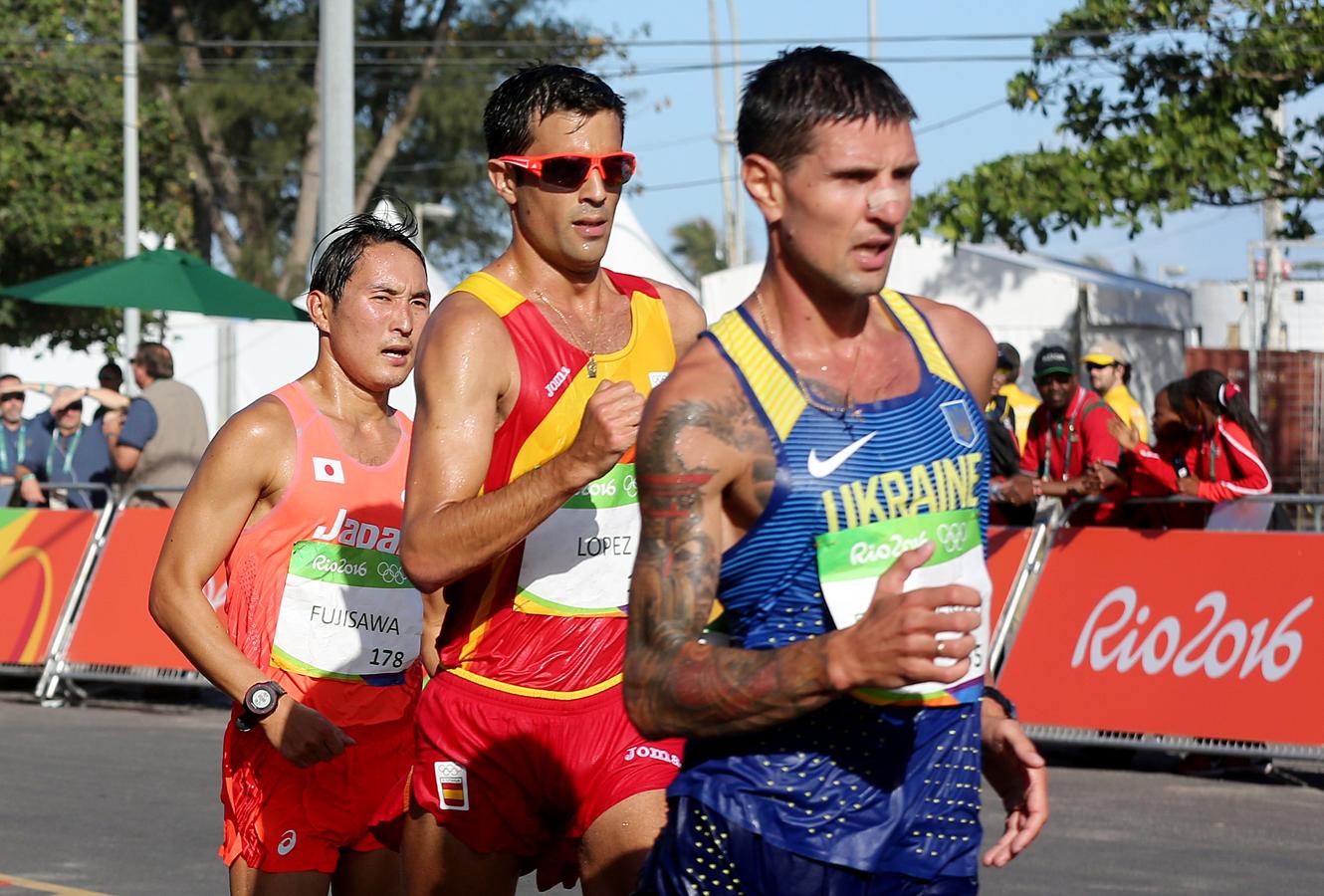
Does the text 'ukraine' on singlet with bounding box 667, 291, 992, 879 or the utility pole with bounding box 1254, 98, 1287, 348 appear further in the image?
the utility pole with bounding box 1254, 98, 1287, 348

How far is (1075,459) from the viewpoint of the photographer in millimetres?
10742

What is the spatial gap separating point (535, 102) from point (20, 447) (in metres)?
11.9

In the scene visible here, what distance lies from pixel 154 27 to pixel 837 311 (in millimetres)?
38099

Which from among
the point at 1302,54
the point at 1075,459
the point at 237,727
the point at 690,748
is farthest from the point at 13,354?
the point at 690,748

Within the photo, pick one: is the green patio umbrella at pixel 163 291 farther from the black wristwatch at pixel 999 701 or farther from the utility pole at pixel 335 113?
the black wristwatch at pixel 999 701

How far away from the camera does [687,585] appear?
2811 millimetres

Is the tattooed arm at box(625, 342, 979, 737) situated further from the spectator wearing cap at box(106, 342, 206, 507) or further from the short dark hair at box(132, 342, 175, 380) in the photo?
the short dark hair at box(132, 342, 175, 380)

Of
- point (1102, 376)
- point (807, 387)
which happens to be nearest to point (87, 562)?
point (1102, 376)

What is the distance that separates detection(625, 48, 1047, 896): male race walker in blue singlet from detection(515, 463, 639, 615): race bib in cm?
112

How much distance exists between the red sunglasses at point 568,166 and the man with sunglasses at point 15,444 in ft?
34.8

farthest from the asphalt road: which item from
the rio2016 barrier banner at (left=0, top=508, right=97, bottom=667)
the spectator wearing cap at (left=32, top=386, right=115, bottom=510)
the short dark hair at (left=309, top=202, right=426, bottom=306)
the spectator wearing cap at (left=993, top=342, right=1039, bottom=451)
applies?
the spectator wearing cap at (left=32, top=386, right=115, bottom=510)

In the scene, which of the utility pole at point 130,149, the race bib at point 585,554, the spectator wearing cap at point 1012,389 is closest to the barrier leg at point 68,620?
the spectator wearing cap at point 1012,389

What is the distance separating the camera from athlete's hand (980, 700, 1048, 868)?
3.07m

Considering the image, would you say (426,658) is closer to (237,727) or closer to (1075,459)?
(237,727)
